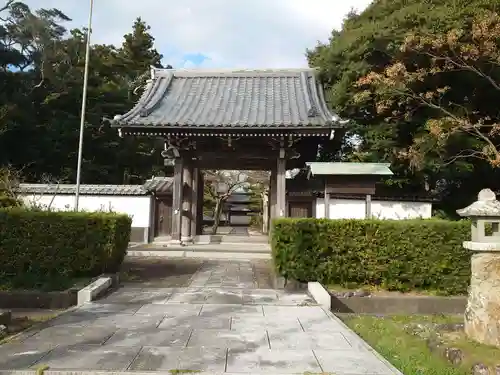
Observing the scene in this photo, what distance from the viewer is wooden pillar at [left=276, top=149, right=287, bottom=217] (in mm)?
13438

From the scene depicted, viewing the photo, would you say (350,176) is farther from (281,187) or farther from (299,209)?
(299,209)

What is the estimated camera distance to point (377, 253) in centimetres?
871

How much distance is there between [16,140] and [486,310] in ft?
82.8

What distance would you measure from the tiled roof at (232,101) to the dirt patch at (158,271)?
3.97m

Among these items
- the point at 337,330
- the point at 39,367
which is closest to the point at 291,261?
the point at 337,330

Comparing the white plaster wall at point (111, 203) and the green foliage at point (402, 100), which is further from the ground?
the green foliage at point (402, 100)

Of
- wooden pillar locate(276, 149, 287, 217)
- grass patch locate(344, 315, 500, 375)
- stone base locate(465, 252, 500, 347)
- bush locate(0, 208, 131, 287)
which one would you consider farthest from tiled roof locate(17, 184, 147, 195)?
stone base locate(465, 252, 500, 347)

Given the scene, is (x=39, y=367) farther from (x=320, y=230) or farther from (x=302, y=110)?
(x=302, y=110)

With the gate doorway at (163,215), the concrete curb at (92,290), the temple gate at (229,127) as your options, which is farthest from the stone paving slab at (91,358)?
the gate doorway at (163,215)

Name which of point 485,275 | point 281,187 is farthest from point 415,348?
point 281,187

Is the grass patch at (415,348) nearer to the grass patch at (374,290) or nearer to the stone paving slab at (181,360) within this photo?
the grass patch at (374,290)

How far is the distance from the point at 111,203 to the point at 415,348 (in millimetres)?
14397

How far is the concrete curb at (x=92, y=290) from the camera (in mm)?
7512

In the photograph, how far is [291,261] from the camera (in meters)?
8.83
